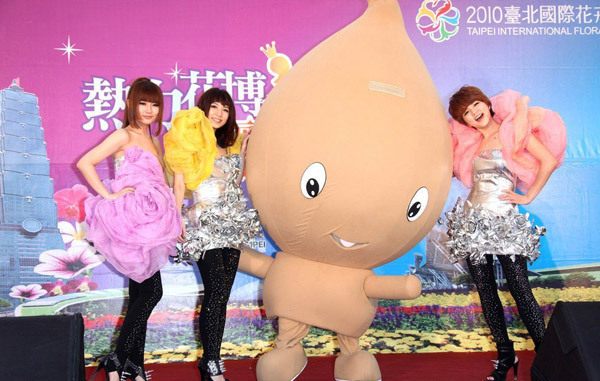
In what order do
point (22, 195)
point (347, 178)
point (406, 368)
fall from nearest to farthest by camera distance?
point (347, 178) → point (406, 368) → point (22, 195)

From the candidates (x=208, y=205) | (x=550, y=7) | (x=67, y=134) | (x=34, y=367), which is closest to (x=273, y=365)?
(x=208, y=205)

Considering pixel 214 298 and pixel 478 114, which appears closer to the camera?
pixel 214 298

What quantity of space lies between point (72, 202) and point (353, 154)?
6.68 ft

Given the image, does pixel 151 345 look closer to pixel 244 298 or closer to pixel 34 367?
pixel 244 298

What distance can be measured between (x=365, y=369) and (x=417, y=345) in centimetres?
114

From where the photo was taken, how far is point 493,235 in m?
2.99

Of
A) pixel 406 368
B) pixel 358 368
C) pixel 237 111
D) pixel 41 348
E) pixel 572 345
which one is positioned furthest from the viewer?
pixel 237 111

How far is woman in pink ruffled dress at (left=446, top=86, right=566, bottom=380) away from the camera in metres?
3.01

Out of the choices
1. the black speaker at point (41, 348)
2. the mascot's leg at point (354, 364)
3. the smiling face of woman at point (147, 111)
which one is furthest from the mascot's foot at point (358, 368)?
the smiling face of woman at point (147, 111)

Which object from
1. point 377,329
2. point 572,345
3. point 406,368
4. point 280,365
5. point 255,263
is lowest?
point 406,368

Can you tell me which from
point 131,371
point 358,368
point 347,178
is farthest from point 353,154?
point 131,371

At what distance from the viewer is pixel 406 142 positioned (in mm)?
2602

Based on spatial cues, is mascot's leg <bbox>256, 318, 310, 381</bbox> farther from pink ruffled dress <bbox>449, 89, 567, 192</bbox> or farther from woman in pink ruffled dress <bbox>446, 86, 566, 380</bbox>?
pink ruffled dress <bbox>449, 89, 567, 192</bbox>

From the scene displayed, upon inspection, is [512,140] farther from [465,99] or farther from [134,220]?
[134,220]
